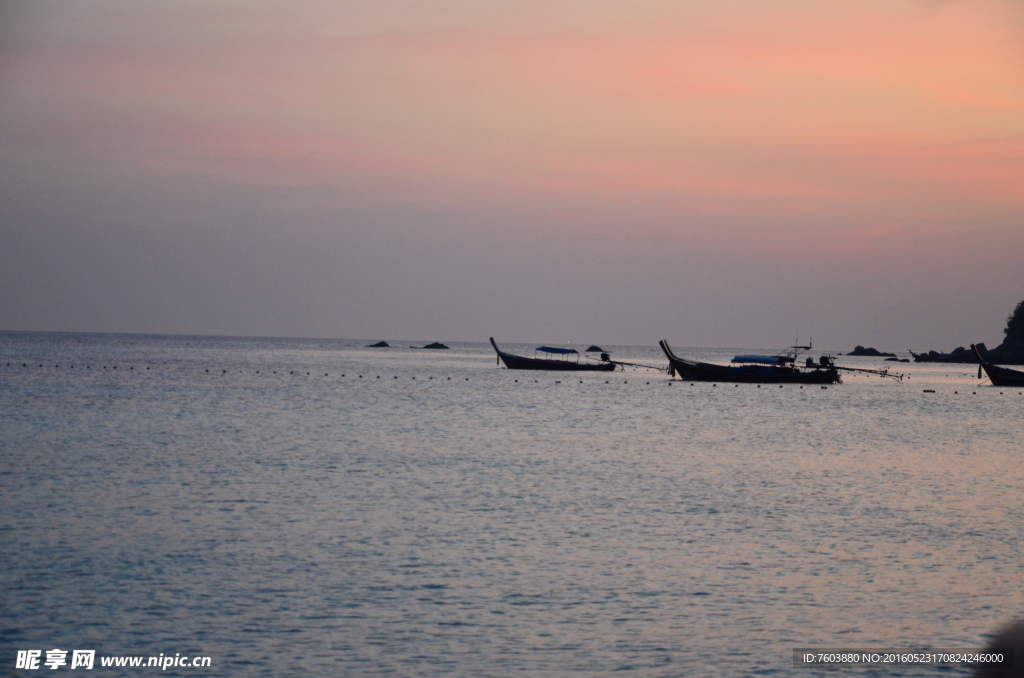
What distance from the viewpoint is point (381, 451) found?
119 ft

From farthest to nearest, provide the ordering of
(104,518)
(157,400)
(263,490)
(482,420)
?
1. (157,400)
2. (482,420)
3. (263,490)
4. (104,518)

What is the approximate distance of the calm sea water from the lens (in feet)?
44.9

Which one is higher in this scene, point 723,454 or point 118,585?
point 723,454

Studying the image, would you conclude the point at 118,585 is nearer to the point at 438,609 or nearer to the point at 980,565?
the point at 438,609

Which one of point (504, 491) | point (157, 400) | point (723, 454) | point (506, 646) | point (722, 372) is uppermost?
point (722, 372)

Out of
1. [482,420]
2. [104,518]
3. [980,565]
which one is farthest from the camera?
[482,420]

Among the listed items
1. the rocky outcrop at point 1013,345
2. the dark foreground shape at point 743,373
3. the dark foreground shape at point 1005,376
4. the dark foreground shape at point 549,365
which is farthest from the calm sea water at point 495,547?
the rocky outcrop at point 1013,345

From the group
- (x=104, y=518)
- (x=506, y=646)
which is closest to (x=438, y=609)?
(x=506, y=646)

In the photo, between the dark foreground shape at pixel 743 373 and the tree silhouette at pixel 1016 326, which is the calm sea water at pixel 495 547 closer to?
the dark foreground shape at pixel 743 373

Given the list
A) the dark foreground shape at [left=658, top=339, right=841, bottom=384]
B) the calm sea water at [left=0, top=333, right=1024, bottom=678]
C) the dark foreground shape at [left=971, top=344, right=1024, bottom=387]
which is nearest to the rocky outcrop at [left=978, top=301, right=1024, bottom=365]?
the dark foreground shape at [left=971, top=344, right=1024, bottom=387]

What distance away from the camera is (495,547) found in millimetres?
19422

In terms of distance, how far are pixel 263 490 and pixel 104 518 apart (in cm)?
513

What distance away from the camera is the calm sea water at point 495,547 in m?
13.7

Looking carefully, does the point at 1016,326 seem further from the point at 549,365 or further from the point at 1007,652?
the point at 1007,652
